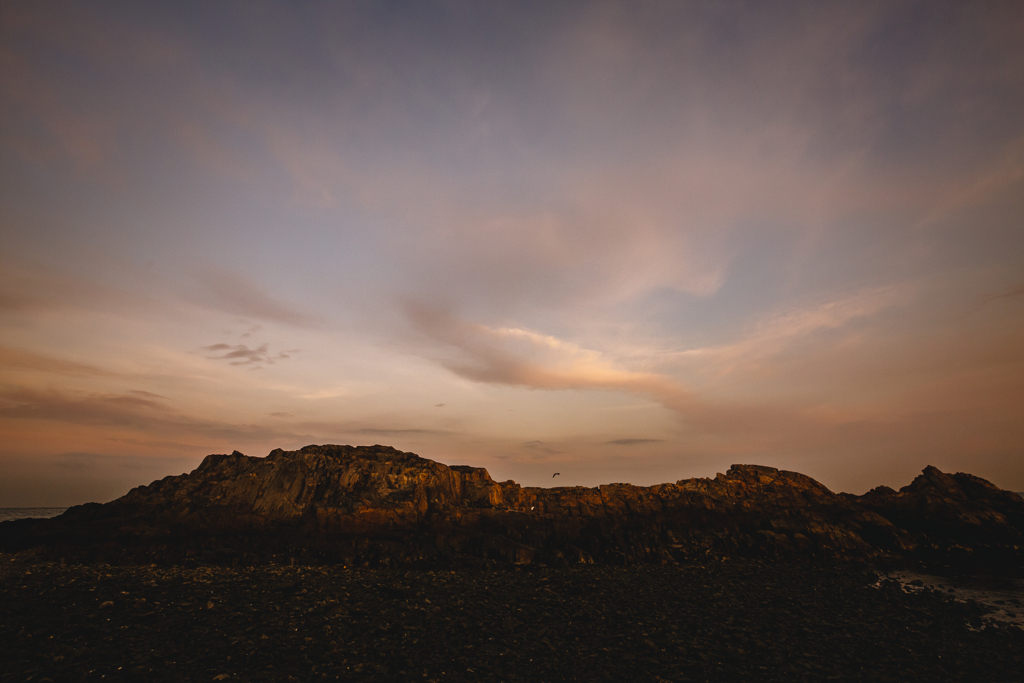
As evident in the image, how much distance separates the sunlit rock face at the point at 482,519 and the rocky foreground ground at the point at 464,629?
579cm

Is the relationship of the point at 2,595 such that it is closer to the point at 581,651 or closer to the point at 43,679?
the point at 43,679

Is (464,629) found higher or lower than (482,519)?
lower

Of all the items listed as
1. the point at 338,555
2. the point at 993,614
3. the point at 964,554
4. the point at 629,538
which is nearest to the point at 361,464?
the point at 338,555

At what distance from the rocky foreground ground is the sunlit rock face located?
579 cm

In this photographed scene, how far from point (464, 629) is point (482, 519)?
21.2 metres

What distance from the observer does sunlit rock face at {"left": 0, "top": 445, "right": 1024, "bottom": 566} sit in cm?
3206

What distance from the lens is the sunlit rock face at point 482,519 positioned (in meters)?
32.1

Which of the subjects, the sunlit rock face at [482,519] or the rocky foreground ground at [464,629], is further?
the sunlit rock face at [482,519]

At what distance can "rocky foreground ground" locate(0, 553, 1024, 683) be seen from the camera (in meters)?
14.0

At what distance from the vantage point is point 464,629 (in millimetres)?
17922

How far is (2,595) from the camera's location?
1894 cm

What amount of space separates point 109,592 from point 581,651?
72.0 ft

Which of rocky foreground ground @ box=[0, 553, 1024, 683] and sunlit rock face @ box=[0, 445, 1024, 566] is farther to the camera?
sunlit rock face @ box=[0, 445, 1024, 566]

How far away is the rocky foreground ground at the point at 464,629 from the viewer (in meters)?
14.0
